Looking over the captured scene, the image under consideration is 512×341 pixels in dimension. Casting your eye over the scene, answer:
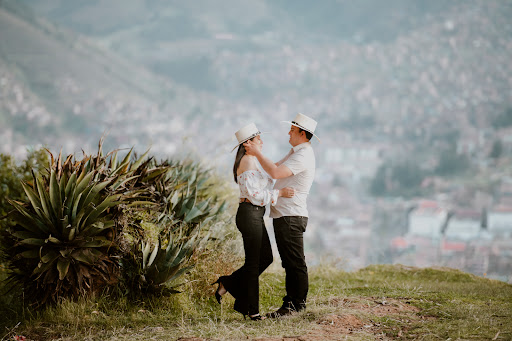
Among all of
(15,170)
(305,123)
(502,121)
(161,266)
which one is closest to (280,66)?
(502,121)

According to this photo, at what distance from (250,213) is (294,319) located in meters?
1.15

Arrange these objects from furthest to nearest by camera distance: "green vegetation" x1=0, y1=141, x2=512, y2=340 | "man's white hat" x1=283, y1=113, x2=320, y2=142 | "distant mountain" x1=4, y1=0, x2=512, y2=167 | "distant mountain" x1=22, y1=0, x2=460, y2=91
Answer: "distant mountain" x1=22, y1=0, x2=460, y2=91 → "distant mountain" x1=4, y1=0, x2=512, y2=167 → "man's white hat" x1=283, y1=113, x2=320, y2=142 → "green vegetation" x1=0, y1=141, x2=512, y2=340

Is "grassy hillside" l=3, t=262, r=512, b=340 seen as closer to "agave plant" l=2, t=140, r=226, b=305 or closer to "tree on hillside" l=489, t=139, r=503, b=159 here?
"agave plant" l=2, t=140, r=226, b=305

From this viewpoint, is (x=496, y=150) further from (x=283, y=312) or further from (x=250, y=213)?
(x=250, y=213)

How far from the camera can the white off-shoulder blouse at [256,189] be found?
540cm

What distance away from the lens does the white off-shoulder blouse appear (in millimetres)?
5402

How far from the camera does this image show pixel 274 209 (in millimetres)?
5637

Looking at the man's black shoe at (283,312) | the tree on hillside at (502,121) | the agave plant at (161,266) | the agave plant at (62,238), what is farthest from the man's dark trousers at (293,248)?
the tree on hillside at (502,121)

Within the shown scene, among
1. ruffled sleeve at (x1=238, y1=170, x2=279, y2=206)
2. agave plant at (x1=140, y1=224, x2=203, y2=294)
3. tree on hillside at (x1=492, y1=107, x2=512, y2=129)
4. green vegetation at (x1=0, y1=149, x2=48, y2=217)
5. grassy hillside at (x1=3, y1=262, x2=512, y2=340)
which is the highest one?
tree on hillside at (x1=492, y1=107, x2=512, y2=129)

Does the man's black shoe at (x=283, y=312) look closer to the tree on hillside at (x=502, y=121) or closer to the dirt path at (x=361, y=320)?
the dirt path at (x=361, y=320)

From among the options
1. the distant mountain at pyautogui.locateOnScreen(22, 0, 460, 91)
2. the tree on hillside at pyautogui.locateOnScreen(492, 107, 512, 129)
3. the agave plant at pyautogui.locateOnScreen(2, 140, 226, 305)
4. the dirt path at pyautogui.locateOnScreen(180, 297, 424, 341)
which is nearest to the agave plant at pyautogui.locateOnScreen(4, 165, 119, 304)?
the agave plant at pyautogui.locateOnScreen(2, 140, 226, 305)

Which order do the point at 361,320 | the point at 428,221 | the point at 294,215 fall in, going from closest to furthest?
the point at 361,320, the point at 294,215, the point at 428,221

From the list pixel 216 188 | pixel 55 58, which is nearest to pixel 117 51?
pixel 55 58

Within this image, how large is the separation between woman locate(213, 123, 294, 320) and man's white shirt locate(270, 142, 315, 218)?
0.31 ft
